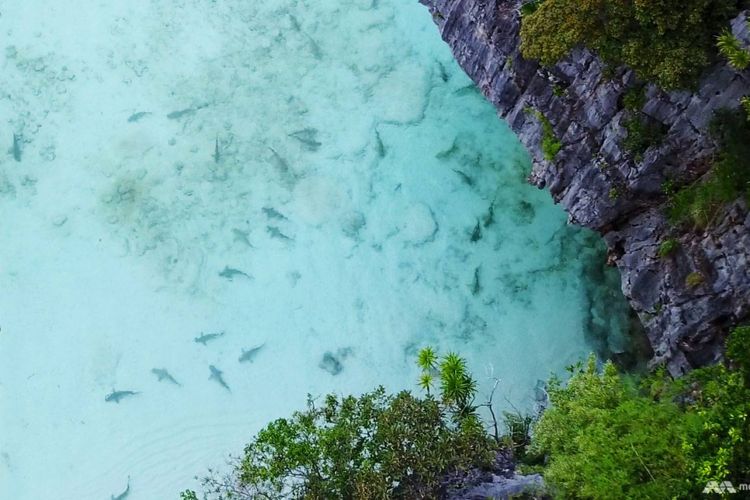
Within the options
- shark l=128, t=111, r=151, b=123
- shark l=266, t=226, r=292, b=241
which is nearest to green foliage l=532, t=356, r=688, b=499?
shark l=266, t=226, r=292, b=241

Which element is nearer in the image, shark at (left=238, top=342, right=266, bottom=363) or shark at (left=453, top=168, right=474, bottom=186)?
shark at (left=238, top=342, right=266, bottom=363)

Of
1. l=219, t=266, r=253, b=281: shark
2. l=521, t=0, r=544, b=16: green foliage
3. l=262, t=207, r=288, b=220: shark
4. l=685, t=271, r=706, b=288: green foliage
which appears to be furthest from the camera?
l=262, t=207, r=288, b=220: shark

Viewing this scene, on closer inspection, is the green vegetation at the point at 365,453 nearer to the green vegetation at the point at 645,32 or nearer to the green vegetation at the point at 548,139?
the green vegetation at the point at 548,139

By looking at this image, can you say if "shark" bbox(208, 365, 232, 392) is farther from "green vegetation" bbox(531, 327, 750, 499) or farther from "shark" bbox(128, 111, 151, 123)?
"green vegetation" bbox(531, 327, 750, 499)

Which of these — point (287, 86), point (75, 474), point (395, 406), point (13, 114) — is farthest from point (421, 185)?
point (13, 114)

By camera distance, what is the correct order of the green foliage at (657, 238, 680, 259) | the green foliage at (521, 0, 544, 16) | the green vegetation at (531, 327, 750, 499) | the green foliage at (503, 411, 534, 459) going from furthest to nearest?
the green foliage at (503, 411, 534, 459)
the green foliage at (521, 0, 544, 16)
the green foliage at (657, 238, 680, 259)
the green vegetation at (531, 327, 750, 499)

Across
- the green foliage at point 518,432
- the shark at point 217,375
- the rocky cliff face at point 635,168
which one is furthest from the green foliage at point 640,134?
the shark at point 217,375

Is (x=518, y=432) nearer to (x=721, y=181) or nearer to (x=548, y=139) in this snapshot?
(x=548, y=139)
